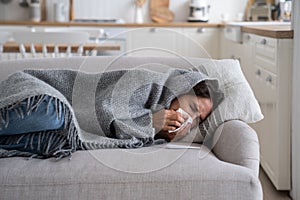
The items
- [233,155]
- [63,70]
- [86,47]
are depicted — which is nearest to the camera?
[233,155]

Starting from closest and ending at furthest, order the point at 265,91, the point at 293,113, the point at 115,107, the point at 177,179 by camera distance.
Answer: the point at 177,179, the point at 115,107, the point at 293,113, the point at 265,91

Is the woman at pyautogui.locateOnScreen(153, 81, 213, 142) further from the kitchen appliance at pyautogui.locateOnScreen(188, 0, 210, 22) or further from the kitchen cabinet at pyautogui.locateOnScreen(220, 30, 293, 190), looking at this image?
the kitchen appliance at pyautogui.locateOnScreen(188, 0, 210, 22)

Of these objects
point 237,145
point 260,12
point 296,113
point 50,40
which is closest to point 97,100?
point 237,145

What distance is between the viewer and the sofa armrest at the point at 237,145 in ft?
6.26

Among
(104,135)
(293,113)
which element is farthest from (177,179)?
(293,113)

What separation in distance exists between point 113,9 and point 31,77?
370 centimetres

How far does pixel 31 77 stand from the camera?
2.15m

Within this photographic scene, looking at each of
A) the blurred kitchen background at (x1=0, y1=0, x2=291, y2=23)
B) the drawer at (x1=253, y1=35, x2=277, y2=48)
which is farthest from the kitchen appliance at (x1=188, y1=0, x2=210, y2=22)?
the drawer at (x1=253, y1=35, x2=277, y2=48)

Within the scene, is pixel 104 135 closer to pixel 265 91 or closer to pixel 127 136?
pixel 127 136

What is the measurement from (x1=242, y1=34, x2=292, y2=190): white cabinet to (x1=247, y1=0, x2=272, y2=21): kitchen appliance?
188 cm

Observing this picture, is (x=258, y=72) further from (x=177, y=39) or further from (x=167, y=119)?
(x=177, y=39)

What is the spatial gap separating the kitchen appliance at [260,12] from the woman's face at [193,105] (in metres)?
3.21

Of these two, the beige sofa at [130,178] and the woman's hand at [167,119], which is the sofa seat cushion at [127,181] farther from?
the woman's hand at [167,119]

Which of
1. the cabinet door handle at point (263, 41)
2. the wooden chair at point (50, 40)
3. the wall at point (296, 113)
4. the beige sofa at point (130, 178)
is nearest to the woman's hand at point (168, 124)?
the beige sofa at point (130, 178)
